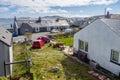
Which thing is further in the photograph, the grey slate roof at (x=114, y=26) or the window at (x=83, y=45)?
the window at (x=83, y=45)

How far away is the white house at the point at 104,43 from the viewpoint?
714 inches

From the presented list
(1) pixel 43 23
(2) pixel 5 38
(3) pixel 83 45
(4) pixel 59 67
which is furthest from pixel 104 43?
(1) pixel 43 23

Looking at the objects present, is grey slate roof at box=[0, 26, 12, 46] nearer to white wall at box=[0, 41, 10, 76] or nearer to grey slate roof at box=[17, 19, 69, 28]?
white wall at box=[0, 41, 10, 76]

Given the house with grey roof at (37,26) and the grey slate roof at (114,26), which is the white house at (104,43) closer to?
the grey slate roof at (114,26)

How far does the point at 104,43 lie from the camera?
19.8m

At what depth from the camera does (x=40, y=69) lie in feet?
65.6

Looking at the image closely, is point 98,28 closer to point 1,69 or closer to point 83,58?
point 83,58

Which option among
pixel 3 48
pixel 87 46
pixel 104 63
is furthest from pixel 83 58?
pixel 3 48

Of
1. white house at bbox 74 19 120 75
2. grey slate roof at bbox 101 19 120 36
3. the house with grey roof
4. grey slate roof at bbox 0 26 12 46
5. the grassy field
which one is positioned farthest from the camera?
the house with grey roof

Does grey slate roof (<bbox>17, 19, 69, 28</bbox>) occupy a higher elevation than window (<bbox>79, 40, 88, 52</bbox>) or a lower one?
higher

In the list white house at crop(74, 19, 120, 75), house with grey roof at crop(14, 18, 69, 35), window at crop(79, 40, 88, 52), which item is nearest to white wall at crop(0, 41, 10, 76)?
white house at crop(74, 19, 120, 75)

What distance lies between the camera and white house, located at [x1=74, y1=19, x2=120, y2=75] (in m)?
18.1

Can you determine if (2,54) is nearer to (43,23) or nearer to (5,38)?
(5,38)

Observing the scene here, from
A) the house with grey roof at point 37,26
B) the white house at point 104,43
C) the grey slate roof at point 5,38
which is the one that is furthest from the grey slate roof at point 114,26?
the house with grey roof at point 37,26
